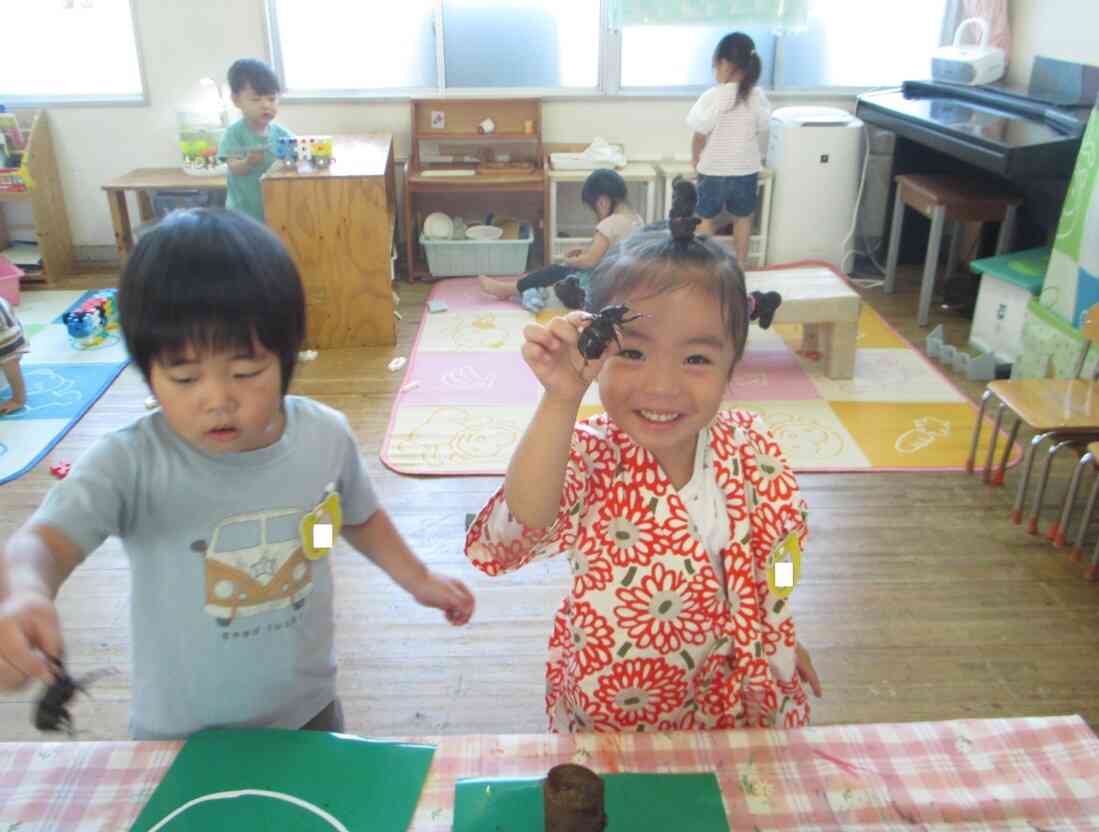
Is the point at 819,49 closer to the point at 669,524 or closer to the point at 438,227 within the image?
the point at 438,227

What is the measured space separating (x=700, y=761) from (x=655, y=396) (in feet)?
1.16

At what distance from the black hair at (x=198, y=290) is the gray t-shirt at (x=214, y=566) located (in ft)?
0.37

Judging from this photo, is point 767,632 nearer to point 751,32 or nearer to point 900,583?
point 900,583

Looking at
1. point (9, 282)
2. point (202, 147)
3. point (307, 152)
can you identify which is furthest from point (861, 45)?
point (9, 282)

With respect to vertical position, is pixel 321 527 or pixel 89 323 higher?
pixel 321 527

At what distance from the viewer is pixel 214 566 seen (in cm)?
94

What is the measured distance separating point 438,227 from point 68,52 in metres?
2.04

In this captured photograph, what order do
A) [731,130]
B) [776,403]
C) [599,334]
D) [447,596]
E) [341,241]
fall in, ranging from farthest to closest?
[731,130] < [341,241] < [776,403] < [447,596] < [599,334]

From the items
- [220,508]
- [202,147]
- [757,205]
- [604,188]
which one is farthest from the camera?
[757,205]

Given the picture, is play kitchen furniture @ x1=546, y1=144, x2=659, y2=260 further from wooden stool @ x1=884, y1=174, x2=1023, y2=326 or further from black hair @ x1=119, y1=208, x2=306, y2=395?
black hair @ x1=119, y1=208, x2=306, y2=395

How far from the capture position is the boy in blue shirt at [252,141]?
11.8 feet

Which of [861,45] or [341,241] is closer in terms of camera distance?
[341,241]

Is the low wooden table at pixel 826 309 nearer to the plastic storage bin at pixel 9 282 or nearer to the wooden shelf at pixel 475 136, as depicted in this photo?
the wooden shelf at pixel 475 136

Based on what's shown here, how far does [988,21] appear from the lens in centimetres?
440
